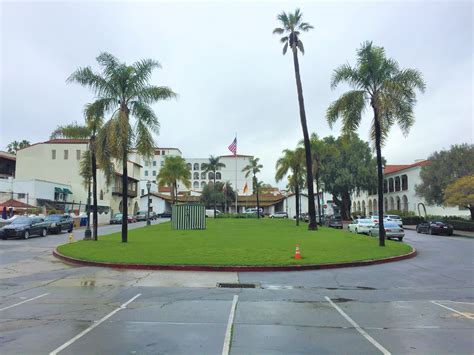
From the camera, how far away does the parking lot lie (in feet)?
20.3

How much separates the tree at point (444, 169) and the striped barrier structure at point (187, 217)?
101 ft

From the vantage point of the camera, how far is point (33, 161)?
6962 cm

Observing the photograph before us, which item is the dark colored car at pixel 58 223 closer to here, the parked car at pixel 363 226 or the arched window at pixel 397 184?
the parked car at pixel 363 226

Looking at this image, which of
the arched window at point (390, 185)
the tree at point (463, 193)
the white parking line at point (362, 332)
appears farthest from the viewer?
the arched window at point (390, 185)

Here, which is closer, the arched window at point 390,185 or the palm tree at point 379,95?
the palm tree at point 379,95

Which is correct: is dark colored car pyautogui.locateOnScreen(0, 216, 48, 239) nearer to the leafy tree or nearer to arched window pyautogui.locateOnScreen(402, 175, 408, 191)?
the leafy tree

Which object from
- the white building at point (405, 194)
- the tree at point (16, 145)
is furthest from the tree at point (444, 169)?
the tree at point (16, 145)

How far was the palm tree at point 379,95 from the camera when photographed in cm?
2214

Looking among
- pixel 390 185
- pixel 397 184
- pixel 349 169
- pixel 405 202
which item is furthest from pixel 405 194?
pixel 349 169

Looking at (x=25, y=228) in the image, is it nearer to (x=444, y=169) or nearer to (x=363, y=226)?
(x=363, y=226)

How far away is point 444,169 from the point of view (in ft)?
175

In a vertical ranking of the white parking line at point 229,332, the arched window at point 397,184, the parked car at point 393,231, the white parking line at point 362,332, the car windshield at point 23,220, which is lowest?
the white parking line at point 362,332

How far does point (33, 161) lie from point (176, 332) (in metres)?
70.7

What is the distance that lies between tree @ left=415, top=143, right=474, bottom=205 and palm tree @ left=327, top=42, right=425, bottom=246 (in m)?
32.7
